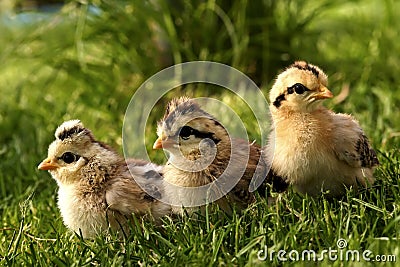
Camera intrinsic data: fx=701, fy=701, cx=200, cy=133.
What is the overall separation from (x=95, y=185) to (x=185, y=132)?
1.69 ft

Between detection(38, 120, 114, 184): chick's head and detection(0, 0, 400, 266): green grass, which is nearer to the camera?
detection(38, 120, 114, 184): chick's head

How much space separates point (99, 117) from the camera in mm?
5652

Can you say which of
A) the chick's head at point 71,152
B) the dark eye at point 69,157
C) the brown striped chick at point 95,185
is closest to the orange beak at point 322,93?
the brown striped chick at point 95,185

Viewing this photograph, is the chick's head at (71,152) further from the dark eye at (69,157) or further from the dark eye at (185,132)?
the dark eye at (185,132)

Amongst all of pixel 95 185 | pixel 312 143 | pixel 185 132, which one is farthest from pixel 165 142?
pixel 312 143

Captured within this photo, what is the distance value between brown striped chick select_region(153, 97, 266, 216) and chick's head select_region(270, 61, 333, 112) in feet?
1.13

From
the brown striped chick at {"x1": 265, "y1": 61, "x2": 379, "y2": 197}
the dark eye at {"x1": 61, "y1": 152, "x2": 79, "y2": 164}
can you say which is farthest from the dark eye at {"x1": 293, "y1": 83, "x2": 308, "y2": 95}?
the dark eye at {"x1": 61, "y1": 152, "x2": 79, "y2": 164}

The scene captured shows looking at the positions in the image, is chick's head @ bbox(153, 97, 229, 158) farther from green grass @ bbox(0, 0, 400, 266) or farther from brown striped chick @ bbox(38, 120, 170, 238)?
green grass @ bbox(0, 0, 400, 266)

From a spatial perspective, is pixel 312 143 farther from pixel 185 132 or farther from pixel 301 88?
pixel 185 132

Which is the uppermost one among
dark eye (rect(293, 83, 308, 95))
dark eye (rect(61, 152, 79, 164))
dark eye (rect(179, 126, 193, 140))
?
dark eye (rect(293, 83, 308, 95))

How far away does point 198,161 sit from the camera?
3.22 metres

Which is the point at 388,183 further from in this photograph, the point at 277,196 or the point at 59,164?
the point at 59,164

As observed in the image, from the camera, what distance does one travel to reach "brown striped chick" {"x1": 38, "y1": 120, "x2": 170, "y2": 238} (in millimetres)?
3250

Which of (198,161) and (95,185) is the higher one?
(198,161)
